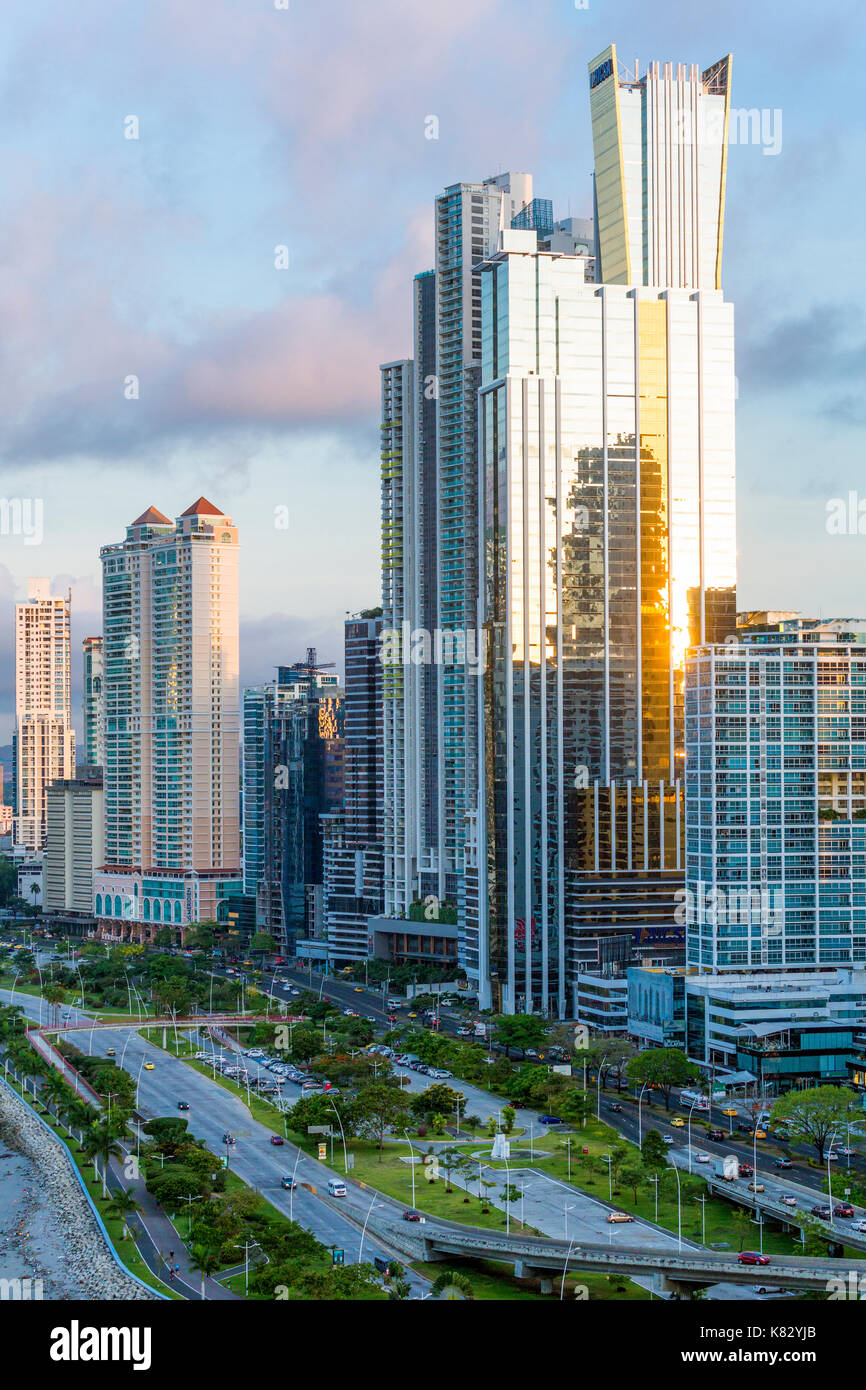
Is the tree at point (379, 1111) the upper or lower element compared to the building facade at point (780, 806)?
lower

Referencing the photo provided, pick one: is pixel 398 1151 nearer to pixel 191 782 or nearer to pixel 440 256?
pixel 440 256

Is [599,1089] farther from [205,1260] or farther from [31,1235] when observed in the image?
[205,1260]

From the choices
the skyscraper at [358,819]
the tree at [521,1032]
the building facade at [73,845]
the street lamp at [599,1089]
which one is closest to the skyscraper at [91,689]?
the building facade at [73,845]

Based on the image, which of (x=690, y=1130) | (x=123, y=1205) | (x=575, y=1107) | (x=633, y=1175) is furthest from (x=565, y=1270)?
(x=575, y=1107)

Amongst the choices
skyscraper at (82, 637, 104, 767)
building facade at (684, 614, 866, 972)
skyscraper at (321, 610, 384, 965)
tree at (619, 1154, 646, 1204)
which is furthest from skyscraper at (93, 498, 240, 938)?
tree at (619, 1154, 646, 1204)

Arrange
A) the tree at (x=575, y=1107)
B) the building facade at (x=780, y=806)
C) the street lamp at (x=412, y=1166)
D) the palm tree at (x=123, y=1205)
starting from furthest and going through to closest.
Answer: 1. the building facade at (x=780, y=806)
2. the tree at (x=575, y=1107)
3. the street lamp at (x=412, y=1166)
4. the palm tree at (x=123, y=1205)

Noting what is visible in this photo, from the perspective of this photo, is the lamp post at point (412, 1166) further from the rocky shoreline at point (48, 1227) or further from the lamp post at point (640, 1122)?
the rocky shoreline at point (48, 1227)

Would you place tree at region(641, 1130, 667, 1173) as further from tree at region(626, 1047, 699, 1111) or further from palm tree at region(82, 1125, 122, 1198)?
palm tree at region(82, 1125, 122, 1198)
